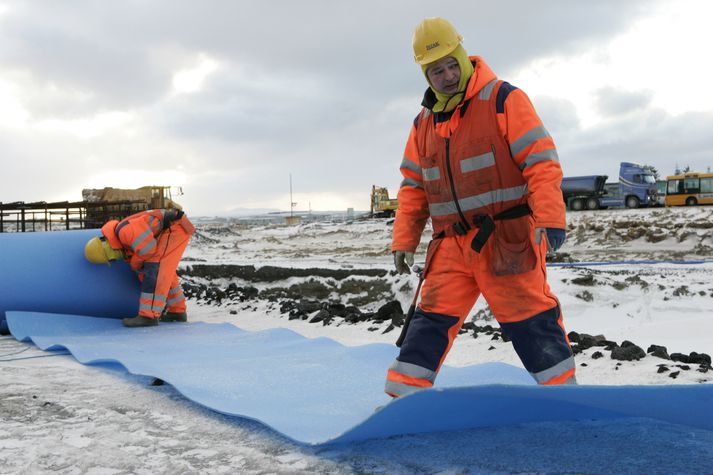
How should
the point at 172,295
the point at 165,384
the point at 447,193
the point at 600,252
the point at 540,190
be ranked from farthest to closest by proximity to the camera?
the point at 600,252 < the point at 172,295 < the point at 165,384 < the point at 447,193 < the point at 540,190

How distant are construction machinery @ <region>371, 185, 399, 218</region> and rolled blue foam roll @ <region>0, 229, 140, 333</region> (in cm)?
2733

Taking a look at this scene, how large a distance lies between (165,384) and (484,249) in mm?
2050

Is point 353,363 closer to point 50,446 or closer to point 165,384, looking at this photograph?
point 165,384

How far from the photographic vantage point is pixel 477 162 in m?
2.57

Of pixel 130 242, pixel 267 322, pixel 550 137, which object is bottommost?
pixel 267 322

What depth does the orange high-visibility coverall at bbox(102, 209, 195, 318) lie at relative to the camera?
607cm

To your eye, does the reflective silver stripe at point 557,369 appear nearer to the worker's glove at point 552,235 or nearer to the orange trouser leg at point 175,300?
the worker's glove at point 552,235

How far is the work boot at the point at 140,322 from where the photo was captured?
617cm

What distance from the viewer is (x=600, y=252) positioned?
14562 mm

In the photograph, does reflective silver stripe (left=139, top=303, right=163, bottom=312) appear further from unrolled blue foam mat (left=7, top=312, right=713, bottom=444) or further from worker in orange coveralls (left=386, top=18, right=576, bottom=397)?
worker in orange coveralls (left=386, top=18, right=576, bottom=397)

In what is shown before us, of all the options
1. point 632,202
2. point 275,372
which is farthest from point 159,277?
point 632,202

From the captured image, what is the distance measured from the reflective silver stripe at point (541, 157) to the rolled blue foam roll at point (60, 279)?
5126 mm

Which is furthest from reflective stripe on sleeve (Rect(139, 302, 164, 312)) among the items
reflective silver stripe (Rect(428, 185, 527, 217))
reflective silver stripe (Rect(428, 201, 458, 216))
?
reflective silver stripe (Rect(428, 185, 527, 217))

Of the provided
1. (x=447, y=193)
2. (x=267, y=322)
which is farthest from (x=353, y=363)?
(x=267, y=322)
